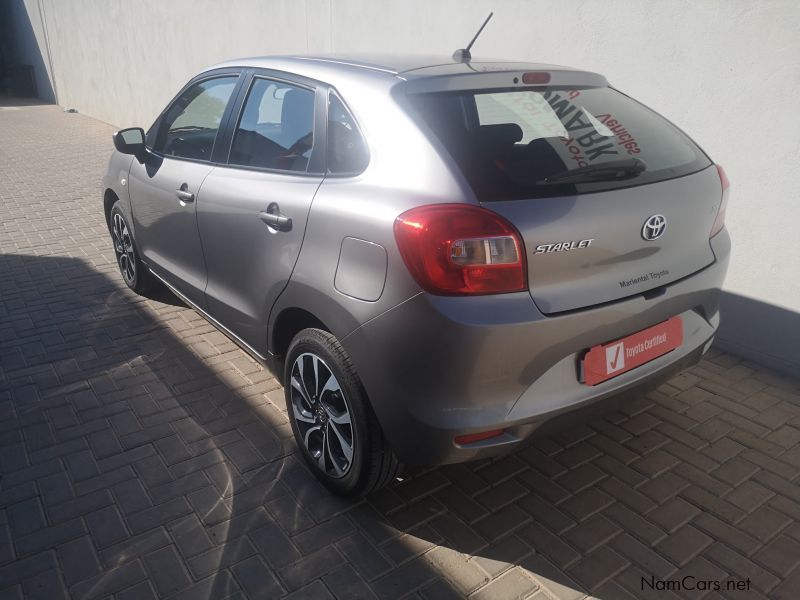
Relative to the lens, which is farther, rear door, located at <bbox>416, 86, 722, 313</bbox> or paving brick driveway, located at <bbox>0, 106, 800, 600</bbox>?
paving brick driveway, located at <bbox>0, 106, 800, 600</bbox>

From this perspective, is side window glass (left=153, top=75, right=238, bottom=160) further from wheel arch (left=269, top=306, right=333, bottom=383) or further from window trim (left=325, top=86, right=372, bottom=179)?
wheel arch (left=269, top=306, right=333, bottom=383)

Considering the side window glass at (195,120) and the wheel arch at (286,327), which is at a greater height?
the side window glass at (195,120)

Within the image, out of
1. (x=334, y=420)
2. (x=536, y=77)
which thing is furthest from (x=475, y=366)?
(x=536, y=77)

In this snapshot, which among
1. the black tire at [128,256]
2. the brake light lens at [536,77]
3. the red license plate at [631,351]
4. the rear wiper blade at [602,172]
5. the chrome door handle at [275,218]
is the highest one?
the brake light lens at [536,77]

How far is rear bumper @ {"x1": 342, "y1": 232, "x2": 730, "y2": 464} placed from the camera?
7.09 feet

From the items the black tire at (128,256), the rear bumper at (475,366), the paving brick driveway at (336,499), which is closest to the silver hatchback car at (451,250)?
the rear bumper at (475,366)

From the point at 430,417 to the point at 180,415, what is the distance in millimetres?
1718

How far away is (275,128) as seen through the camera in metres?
3.13

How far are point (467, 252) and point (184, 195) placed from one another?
2.03 metres

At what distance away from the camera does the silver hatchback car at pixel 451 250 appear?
2.18 meters

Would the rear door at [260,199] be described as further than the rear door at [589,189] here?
Result: Yes

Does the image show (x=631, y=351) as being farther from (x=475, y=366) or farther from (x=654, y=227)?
(x=475, y=366)

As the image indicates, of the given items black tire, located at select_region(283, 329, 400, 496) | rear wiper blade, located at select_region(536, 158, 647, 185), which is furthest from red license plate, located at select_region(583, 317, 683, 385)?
black tire, located at select_region(283, 329, 400, 496)

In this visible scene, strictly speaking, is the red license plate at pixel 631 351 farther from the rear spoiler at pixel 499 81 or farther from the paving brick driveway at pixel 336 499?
the rear spoiler at pixel 499 81
